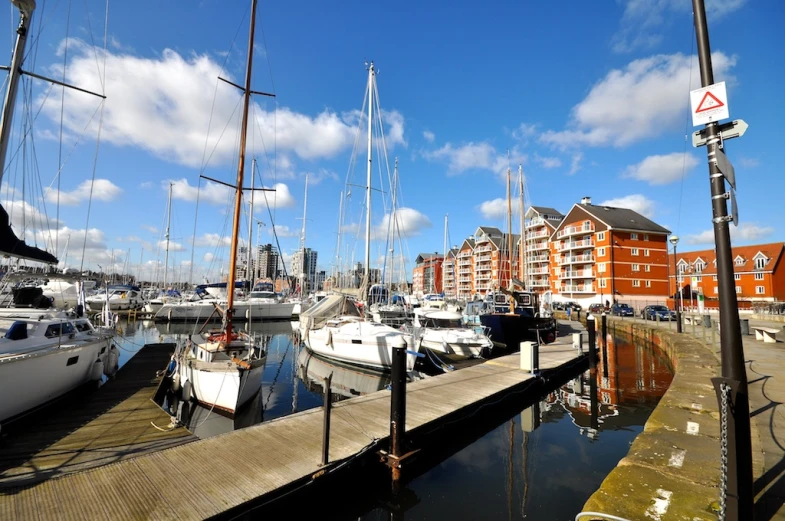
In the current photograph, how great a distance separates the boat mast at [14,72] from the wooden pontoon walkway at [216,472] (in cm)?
648

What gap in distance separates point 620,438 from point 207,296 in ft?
163

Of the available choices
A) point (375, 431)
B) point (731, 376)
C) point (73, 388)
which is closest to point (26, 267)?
point (73, 388)

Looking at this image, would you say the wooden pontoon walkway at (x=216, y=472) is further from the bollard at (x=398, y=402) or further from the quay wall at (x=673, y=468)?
the quay wall at (x=673, y=468)

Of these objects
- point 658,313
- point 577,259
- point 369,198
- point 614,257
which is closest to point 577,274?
point 577,259

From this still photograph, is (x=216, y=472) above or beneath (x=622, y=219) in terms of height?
beneath

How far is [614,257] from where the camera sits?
178 ft

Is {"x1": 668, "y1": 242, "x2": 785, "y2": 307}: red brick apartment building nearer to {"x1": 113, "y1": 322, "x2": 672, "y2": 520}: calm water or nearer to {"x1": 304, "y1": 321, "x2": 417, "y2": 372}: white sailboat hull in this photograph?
{"x1": 113, "y1": 322, "x2": 672, "y2": 520}: calm water

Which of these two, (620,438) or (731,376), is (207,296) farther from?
(731,376)

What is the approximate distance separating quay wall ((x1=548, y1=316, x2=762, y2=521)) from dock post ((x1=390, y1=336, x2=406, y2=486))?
346 centimetres

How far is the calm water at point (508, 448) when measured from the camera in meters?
6.71

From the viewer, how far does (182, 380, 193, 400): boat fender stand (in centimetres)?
1141

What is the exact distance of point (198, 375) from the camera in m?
10.9

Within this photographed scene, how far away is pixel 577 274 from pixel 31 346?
212 ft

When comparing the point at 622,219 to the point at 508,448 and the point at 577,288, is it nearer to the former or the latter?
the point at 577,288
